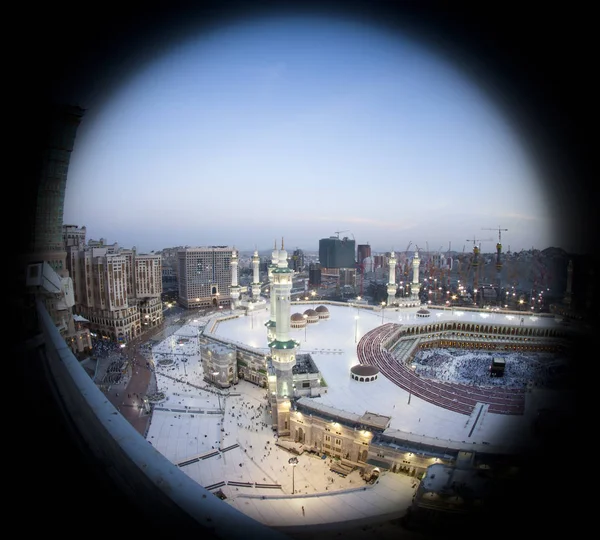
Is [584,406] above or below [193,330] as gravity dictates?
above

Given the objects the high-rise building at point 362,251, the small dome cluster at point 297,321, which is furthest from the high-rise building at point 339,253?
the small dome cluster at point 297,321

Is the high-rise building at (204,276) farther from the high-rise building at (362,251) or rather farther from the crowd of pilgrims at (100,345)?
the high-rise building at (362,251)

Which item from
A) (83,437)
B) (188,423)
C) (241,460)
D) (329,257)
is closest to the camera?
(83,437)

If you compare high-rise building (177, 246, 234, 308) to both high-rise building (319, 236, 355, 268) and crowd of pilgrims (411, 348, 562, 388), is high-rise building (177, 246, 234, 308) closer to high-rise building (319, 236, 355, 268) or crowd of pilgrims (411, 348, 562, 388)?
crowd of pilgrims (411, 348, 562, 388)

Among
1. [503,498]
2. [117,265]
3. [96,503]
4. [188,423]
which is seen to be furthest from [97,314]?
[188,423]

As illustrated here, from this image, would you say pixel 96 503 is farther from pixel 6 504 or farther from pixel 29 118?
pixel 29 118

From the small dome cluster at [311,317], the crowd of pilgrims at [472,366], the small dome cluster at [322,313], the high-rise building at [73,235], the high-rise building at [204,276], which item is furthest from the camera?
the high-rise building at [204,276]
